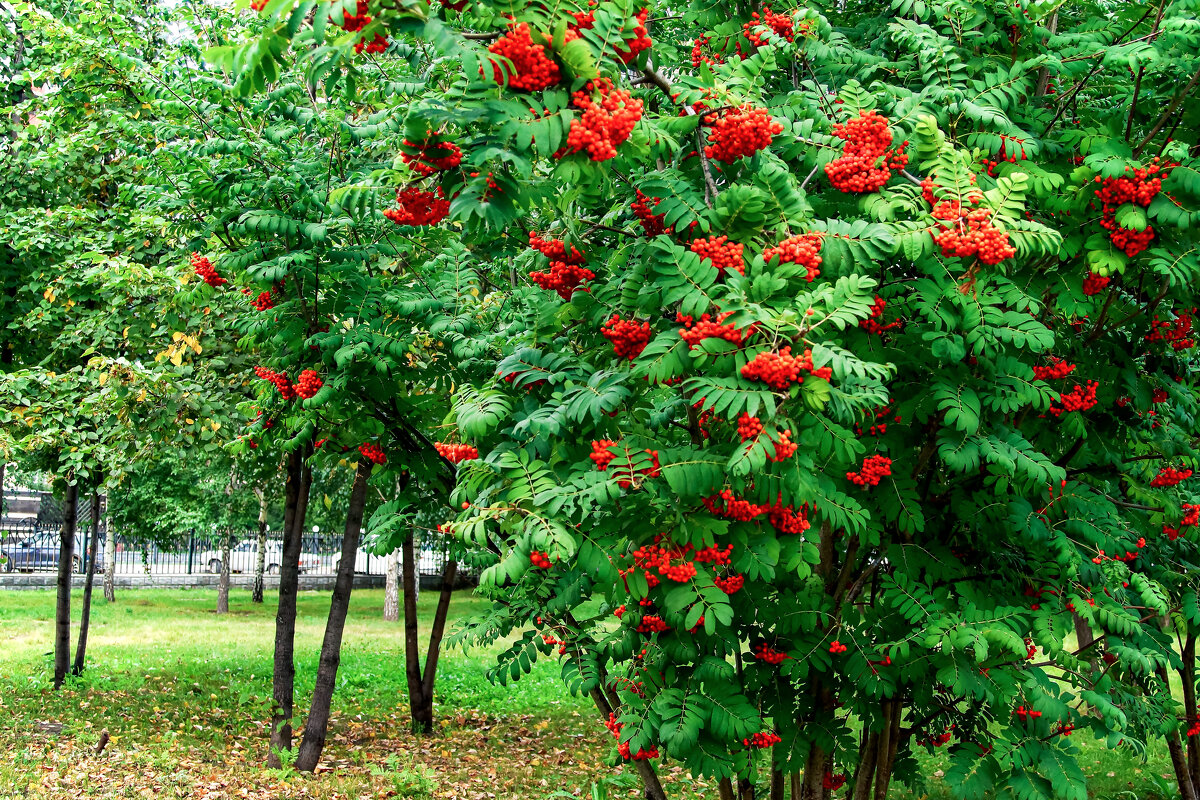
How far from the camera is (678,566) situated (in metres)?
3.41

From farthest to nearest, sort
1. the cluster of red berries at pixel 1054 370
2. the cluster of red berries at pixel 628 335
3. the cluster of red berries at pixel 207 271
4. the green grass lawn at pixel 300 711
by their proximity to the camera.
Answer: the green grass lawn at pixel 300 711 < the cluster of red berries at pixel 207 271 < the cluster of red berries at pixel 1054 370 < the cluster of red berries at pixel 628 335

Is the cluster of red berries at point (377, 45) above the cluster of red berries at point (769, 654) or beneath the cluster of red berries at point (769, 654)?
above

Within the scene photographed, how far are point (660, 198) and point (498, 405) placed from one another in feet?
3.69

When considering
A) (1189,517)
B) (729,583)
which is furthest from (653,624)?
(1189,517)

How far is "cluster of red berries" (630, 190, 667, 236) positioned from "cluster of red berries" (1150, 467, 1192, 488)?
3.26m

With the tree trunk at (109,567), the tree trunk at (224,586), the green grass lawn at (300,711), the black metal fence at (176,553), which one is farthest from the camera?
the black metal fence at (176,553)

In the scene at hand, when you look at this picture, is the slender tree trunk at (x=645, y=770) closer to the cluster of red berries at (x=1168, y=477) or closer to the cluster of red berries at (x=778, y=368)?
the cluster of red berries at (x=778, y=368)

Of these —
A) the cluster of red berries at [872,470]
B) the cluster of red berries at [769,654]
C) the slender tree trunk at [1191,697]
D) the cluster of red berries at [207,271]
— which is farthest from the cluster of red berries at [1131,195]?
the cluster of red berries at [207,271]

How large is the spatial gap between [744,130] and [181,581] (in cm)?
2919

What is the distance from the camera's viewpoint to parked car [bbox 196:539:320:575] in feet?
101

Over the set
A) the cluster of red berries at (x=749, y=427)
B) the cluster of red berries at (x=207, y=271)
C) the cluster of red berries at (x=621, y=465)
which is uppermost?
the cluster of red berries at (x=207, y=271)

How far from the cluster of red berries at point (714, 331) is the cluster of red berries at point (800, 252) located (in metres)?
0.38

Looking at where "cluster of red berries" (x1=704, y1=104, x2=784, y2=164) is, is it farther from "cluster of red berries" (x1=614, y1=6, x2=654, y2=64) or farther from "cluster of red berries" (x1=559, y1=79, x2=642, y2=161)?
"cluster of red berries" (x1=559, y1=79, x2=642, y2=161)

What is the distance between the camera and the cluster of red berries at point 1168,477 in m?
5.02
